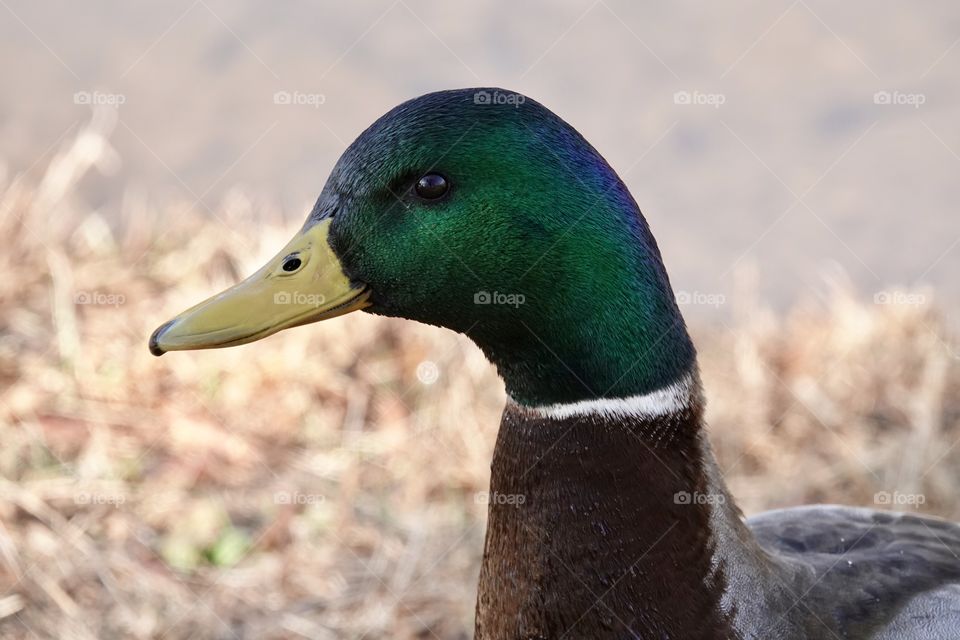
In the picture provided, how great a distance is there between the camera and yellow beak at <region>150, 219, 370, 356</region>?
197cm

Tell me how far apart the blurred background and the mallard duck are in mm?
1404

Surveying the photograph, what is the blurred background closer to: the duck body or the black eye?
the duck body

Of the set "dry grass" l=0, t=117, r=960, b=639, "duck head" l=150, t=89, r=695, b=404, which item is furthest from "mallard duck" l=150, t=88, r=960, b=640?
"dry grass" l=0, t=117, r=960, b=639

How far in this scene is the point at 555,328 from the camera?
1.99 metres

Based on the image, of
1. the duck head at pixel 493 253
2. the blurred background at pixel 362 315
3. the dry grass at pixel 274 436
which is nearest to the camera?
the duck head at pixel 493 253

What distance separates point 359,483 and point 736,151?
2601 millimetres

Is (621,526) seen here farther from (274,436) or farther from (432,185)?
(274,436)

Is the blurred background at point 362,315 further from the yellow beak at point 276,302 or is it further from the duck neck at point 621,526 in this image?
the yellow beak at point 276,302

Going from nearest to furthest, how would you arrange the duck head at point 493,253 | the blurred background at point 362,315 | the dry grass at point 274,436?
1. the duck head at point 493,253
2. the dry grass at point 274,436
3. the blurred background at point 362,315

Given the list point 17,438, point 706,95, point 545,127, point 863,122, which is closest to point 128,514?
point 17,438

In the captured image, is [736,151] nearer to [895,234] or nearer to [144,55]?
[895,234]

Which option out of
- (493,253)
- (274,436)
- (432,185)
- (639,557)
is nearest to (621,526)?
(639,557)

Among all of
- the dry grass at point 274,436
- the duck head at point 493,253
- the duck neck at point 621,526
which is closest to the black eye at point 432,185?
the duck head at point 493,253

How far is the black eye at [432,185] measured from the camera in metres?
1.97
